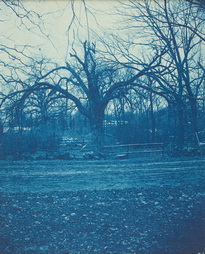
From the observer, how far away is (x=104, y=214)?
17.5ft

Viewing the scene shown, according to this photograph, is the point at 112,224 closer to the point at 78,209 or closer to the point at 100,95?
the point at 78,209

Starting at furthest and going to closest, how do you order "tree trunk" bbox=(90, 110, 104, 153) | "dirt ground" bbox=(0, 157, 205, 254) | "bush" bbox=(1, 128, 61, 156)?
"tree trunk" bbox=(90, 110, 104, 153)
"bush" bbox=(1, 128, 61, 156)
"dirt ground" bbox=(0, 157, 205, 254)

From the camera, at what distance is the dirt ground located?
4062 millimetres

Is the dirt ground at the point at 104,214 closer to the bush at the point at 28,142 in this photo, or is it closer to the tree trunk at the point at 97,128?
the bush at the point at 28,142

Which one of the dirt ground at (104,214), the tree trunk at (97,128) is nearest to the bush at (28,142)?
the tree trunk at (97,128)

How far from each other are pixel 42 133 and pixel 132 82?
31.9 feet

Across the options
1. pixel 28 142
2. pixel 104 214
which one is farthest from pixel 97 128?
pixel 104 214

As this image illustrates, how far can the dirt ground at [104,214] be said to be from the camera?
160 inches

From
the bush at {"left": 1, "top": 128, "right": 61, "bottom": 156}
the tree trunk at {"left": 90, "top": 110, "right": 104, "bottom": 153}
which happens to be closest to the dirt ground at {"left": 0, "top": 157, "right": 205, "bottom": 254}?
the bush at {"left": 1, "top": 128, "right": 61, "bottom": 156}

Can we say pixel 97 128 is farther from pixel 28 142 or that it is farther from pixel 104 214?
pixel 104 214

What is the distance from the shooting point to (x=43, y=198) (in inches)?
257

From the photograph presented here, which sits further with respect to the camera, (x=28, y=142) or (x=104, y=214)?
(x=28, y=142)

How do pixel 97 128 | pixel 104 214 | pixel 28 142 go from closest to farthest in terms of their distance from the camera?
pixel 104 214 → pixel 28 142 → pixel 97 128

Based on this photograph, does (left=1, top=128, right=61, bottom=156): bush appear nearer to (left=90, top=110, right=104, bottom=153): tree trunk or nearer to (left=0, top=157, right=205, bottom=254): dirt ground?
(left=90, top=110, right=104, bottom=153): tree trunk
